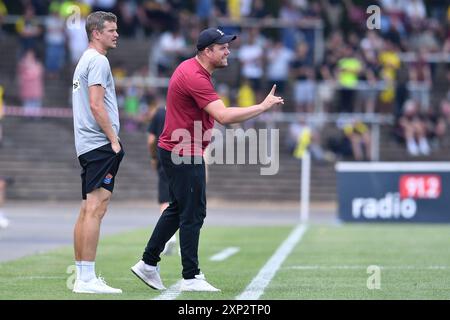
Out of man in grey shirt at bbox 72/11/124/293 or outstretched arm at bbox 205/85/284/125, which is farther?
man in grey shirt at bbox 72/11/124/293

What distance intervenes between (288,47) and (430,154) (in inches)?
186

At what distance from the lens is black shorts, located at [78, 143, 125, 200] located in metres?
10.5

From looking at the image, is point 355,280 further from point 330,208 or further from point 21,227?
point 330,208

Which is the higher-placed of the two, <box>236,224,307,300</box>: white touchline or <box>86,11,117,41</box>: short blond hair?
<box>86,11,117,41</box>: short blond hair

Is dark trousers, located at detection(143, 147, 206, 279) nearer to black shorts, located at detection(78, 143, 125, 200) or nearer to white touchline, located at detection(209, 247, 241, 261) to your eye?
black shorts, located at detection(78, 143, 125, 200)

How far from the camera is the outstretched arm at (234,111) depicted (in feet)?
33.5

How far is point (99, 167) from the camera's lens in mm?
10555

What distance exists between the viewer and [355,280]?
11758 millimetres

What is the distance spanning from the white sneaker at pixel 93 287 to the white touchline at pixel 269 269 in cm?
109

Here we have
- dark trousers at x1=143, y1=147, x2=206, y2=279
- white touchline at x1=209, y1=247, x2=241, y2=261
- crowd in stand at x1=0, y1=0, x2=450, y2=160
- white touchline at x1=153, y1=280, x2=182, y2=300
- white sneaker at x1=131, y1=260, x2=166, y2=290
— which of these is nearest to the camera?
white touchline at x1=153, y1=280, x2=182, y2=300

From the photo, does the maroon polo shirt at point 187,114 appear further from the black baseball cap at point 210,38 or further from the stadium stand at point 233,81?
the stadium stand at point 233,81

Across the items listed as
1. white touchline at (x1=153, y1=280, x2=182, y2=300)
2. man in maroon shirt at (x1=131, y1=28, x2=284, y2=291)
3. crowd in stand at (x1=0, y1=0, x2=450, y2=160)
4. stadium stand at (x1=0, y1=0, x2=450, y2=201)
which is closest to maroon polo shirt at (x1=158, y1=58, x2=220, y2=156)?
man in maroon shirt at (x1=131, y1=28, x2=284, y2=291)

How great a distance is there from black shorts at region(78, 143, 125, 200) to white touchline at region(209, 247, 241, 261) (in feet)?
14.9
